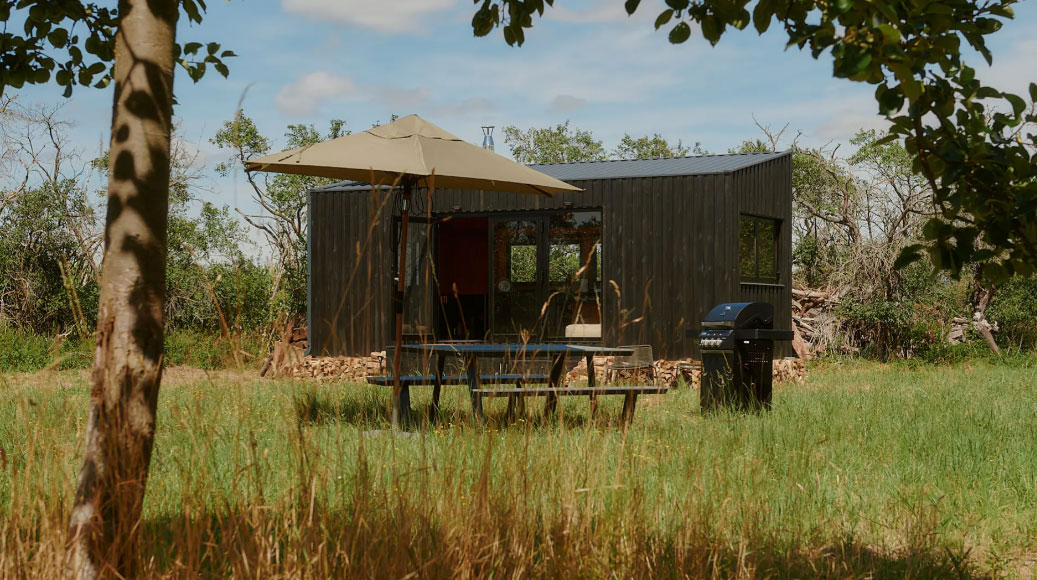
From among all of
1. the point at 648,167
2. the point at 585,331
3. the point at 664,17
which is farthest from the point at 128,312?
the point at 648,167

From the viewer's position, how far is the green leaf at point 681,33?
2248 millimetres

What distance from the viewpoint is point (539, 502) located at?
110 inches

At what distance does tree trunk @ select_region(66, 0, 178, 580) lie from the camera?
7.40 ft

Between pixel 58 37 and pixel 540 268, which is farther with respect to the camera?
pixel 540 268

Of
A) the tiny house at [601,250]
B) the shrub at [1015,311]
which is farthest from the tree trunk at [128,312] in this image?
the shrub at [1015,311]

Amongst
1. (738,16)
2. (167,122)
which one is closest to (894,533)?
(738,16)

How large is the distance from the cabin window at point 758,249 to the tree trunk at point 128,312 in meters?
9.46

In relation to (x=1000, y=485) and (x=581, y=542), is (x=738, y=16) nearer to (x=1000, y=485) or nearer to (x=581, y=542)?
(x=581, y=542)

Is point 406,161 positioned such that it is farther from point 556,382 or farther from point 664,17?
point 664,17

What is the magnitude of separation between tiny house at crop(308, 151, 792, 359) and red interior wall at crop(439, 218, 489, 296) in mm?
464

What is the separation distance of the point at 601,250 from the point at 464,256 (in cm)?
264

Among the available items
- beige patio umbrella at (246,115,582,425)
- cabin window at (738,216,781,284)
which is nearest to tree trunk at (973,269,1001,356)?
cabin window at (738,216,781,284)

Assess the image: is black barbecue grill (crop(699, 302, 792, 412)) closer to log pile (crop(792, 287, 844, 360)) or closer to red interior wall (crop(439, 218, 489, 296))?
red interior wall (crop(439, 218, 489, 296))

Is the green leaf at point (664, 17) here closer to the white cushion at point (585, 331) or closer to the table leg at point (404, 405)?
the table leg at point (404, 405)
